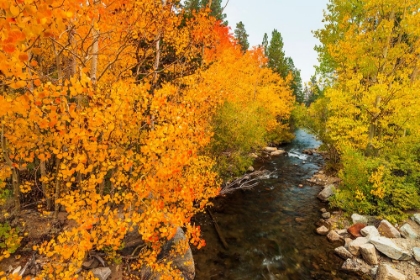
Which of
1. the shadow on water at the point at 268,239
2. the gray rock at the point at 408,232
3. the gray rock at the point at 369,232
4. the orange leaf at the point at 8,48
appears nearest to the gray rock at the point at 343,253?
→ the shadow on water at the point at 268,239

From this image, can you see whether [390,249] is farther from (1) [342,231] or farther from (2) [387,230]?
(1) [342,231]

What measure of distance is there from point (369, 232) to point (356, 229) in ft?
2.21

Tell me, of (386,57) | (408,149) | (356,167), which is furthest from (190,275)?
(386,57)

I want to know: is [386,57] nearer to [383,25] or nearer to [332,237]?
[383,25]

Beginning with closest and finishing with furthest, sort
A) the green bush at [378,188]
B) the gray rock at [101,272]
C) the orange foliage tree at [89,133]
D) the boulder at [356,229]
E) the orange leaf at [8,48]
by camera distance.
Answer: the orange leaf at [8,48] < the orange foliage tree at [89,133] < the gray rock at [101,272] < the boulder at [356,229] < the green bush at [378,188]

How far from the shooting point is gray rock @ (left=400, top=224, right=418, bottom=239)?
10633 millimetres

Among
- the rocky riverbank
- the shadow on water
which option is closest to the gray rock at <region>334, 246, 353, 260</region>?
the rocky riverbank

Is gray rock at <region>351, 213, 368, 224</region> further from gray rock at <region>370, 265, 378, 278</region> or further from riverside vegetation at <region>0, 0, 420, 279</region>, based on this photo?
gray rock at <region>370, 265, 378, 278</region>

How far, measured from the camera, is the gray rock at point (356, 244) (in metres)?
10.3

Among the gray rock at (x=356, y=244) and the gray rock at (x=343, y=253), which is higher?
the gray rock at (x=356, y=244)

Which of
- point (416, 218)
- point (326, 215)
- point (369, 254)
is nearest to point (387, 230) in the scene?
point (416, 218)

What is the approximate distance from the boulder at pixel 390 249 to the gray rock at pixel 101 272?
1032 centimetres

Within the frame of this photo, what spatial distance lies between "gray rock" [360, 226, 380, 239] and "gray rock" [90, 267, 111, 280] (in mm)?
10596

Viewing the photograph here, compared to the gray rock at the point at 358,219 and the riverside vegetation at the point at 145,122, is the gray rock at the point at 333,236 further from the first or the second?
the riverside vegetation at the point at 145,122
